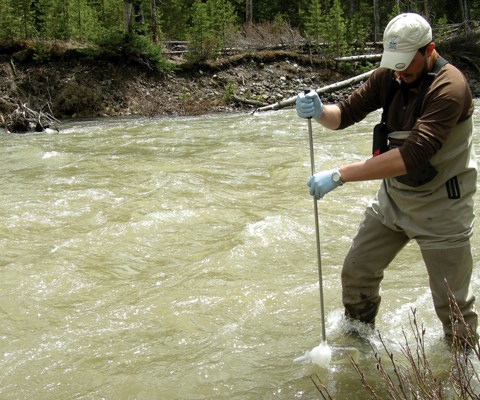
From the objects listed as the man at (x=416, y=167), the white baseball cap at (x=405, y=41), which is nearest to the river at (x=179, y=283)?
the man at (x=416, y=167)

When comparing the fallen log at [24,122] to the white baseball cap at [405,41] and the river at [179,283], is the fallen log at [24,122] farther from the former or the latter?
the white baseball cap at [405,41]

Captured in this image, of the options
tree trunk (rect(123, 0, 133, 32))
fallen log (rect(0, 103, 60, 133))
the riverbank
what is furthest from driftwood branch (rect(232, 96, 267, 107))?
fallen log (rect(0, 103, 60, 133))

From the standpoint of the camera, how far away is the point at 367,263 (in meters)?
3.77

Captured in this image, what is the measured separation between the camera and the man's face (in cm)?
320

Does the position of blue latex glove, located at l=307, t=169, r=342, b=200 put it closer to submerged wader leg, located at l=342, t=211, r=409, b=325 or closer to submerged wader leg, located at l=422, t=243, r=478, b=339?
submerged wader leg, located at l=342, t=211, r=409, b=325

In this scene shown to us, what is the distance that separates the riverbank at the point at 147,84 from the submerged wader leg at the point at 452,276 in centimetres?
1650

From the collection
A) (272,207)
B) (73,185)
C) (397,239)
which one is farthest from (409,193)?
(73,185)

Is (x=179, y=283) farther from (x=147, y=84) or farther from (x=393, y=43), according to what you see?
(x=147, y=84)

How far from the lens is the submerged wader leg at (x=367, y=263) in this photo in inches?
146

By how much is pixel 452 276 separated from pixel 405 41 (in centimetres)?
135

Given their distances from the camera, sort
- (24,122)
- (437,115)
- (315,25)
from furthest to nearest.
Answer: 1. (315,25)
2. (24,122)
3. (437,115)

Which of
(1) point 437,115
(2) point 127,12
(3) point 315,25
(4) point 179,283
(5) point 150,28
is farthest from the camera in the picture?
(5) point 150,28

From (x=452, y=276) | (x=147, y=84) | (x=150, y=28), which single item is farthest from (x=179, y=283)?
(x=150, y=28)

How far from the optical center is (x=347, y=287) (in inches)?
156
